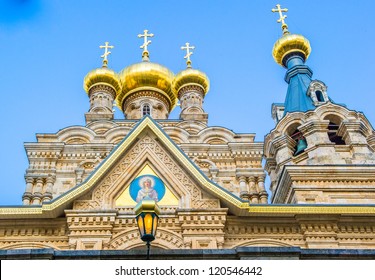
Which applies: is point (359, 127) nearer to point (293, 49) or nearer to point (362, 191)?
point (362, 191)

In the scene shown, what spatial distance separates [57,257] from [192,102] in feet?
48.9

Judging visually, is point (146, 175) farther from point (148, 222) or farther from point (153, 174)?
point (148, 222)

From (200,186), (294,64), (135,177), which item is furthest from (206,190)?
(294,64)

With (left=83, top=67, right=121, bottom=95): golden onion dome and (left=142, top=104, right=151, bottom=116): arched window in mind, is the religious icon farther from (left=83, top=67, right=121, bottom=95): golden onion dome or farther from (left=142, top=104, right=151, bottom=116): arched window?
(left=83, top=67, right=121, bottom=95): golden onion dome

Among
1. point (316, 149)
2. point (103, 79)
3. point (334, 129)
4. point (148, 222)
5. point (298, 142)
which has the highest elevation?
point (103, 79)

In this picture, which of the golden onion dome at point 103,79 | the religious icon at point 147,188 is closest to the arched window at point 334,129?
the religious icon at point 147,188

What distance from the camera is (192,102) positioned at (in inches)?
818

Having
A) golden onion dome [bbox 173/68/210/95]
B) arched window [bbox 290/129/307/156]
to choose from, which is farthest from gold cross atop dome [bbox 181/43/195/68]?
arched window [bbox 290/129/307/156]

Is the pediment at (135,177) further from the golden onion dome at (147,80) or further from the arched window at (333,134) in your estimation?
the golden onion dome at (147,80)

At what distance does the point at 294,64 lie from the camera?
2200 cm

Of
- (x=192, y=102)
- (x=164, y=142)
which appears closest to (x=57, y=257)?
(x=164, y=142)

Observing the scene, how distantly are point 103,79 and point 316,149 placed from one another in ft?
31.0

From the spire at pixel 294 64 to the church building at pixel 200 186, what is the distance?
0.11 meters

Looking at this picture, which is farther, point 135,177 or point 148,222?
point 135,177
